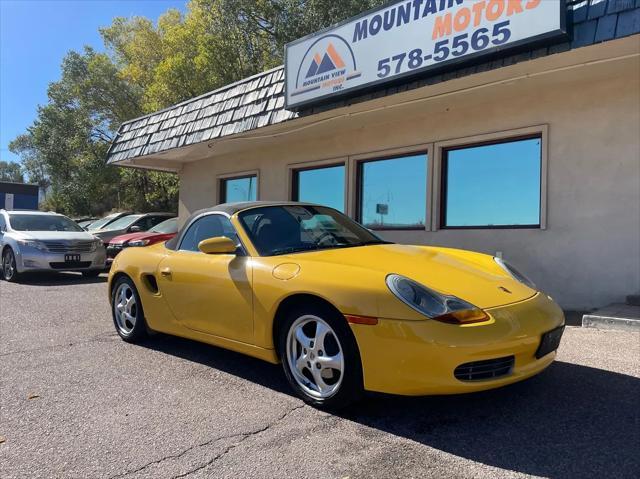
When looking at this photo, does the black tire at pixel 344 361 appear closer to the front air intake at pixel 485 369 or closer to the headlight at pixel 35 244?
the front air intake at pixel 485 369

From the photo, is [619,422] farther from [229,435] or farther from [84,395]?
[84,395]

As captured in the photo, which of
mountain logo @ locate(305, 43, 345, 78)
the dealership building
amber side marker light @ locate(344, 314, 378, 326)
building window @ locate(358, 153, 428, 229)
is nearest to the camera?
amber side marker light @ locate(344, 314, 378, 326)

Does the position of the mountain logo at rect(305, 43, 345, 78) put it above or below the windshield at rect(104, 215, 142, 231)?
above

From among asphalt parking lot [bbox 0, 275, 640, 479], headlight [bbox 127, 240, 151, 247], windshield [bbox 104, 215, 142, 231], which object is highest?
windshield [bbox 104, 215, 142, 231]

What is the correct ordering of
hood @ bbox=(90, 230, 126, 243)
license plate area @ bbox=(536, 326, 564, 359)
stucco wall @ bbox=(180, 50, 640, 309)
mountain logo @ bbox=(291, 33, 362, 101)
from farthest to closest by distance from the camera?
1. hood @ bbox=(90, 230, 126, 243)
2. mountain logo @ bbox=(291, 33, 362, 101)
3. stucco wall @ bbox=(180, 50, 640, 309)
4. license plate area @ bbox=(536, 326, 564, 359)

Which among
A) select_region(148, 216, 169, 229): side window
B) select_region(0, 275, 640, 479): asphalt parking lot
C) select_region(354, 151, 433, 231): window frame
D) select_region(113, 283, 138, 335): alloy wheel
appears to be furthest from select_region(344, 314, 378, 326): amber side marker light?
select_region(148, 216, 169, 229): side window

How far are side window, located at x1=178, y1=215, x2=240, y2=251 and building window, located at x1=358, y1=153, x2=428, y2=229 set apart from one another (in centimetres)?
483

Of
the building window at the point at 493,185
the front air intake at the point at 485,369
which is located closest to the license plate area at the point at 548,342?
the front air intake at the point at 485,369

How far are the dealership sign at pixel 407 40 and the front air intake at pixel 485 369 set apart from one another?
3911mm

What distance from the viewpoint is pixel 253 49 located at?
21.4 m

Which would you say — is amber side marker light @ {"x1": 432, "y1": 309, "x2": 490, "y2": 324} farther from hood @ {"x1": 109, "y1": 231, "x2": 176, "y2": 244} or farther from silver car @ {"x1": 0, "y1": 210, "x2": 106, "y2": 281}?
silver car @ {"x1": 0, "y1": 210, "x2": 106, "y2": 281}

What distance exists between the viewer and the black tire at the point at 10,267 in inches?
402

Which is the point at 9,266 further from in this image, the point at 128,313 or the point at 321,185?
the point at 128,313

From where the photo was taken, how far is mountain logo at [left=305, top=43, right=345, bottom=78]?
7332 millimetres
